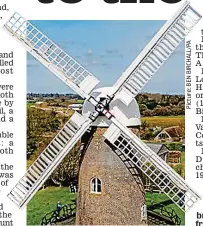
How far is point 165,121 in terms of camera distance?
33.7 feet

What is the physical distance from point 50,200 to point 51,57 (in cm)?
81

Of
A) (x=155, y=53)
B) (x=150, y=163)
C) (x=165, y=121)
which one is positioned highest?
(x=155, y=53)

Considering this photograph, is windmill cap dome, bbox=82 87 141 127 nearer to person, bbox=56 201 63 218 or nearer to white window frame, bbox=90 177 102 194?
white window frame, bbox=90 177 102 194

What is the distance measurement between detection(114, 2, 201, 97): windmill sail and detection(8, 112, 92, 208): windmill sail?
34 cm

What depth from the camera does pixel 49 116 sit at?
1033 cm

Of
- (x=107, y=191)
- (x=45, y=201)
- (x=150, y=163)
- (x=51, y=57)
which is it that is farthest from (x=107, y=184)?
(x=51, y=57)

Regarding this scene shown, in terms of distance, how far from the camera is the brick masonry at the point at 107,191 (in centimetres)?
1022

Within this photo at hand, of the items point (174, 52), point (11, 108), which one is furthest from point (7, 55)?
point (174, 52)

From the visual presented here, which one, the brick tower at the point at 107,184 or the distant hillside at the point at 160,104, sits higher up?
the distant hillside at the point at 160,104

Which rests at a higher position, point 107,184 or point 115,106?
point 115,106

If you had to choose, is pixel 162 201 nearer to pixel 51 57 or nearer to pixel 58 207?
pixel 58 207

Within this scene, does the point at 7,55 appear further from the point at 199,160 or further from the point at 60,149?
the point at 199,160

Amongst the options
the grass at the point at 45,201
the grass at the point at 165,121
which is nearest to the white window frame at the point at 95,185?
the grass at the point at 45,201

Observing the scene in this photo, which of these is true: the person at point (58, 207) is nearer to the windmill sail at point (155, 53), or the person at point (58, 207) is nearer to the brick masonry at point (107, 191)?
the brick masonry at point (107, 191)
